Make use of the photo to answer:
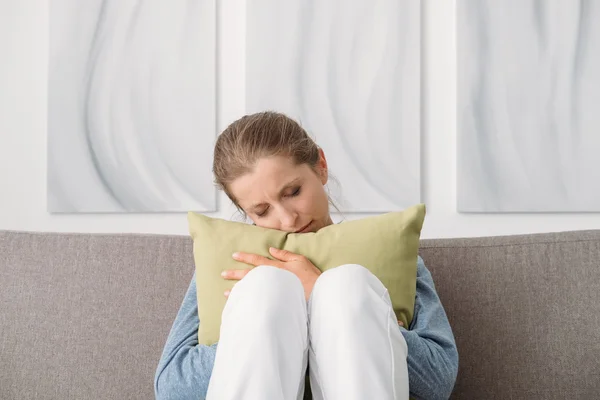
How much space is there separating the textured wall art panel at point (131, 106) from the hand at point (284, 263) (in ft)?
4.55

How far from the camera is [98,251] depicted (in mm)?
1792

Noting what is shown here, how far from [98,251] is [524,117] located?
1.79m

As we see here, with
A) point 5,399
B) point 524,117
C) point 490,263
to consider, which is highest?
point 524,117

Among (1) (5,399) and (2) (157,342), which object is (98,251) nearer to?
(2) (157,342)

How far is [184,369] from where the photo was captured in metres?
A: 1.33

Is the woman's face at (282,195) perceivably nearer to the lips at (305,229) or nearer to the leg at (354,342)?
the lips at (305,229)

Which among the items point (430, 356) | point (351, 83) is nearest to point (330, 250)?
point (430, 356)

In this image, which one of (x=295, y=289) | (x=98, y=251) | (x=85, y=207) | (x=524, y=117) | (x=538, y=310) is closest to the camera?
→ (x=295, y=289)

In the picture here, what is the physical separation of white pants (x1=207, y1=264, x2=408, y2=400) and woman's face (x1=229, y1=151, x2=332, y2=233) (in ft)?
1.44

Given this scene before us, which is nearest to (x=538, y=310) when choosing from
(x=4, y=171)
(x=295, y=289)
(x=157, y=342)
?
(x=295, y=289)

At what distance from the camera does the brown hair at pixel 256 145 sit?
1.60 metres

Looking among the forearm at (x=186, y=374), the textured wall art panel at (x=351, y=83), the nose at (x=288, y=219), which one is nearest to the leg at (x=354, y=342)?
the forearm at (x=186, y=374)

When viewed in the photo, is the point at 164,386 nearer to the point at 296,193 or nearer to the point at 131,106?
the point at 296,193

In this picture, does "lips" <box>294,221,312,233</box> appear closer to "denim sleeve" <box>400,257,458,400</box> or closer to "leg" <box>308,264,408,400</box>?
"denim sleeve" <box>400,257,458,400</box>
